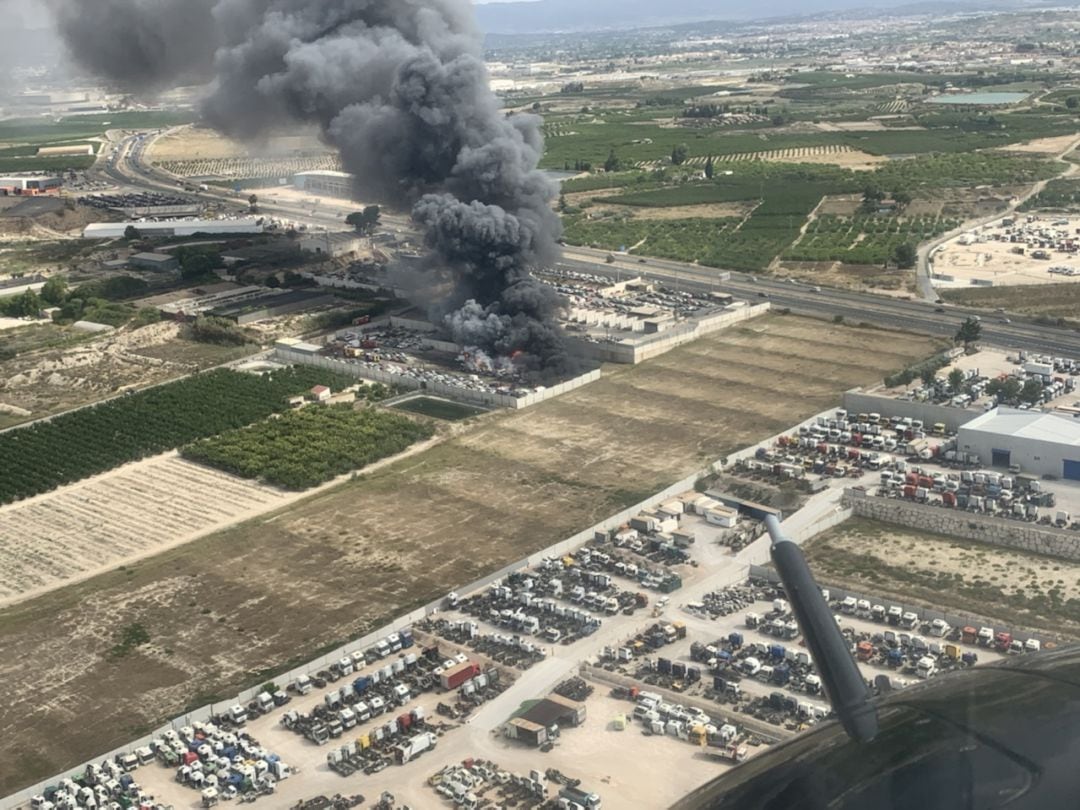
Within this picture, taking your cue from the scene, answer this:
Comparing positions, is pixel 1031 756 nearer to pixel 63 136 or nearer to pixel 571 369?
pixel 571 369

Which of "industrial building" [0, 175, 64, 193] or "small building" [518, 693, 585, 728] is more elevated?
"industrial building" [0, 175, 64, 193]

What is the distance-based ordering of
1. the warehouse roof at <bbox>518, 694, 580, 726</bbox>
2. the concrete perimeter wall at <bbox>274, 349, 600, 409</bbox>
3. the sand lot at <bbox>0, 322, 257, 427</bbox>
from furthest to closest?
the sand lot at <bbox>0, 322, 257, 427</bbox>, the concrete perimeter wall at <bbox>274, 349, 600, 409</bbox>, the warehouse roof at <bbox>518, 694, 580, 726</bbox>

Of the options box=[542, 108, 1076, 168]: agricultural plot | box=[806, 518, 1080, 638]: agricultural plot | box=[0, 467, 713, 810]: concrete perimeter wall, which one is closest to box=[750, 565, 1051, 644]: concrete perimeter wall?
box=[806, 518, 1080, 638]: agricultural plot

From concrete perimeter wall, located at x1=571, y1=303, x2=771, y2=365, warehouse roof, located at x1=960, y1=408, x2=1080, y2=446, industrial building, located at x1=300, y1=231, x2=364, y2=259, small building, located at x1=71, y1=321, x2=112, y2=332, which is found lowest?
warehouse roof, located at x1=960, y1=408, x2=1080, y2=446

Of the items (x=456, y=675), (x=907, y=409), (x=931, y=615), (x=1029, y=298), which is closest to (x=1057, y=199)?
(x=1029, y=298)

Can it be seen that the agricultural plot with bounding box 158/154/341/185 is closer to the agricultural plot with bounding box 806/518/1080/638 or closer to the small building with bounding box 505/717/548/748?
the agricultural plot with bounding box 806/518/1080/638

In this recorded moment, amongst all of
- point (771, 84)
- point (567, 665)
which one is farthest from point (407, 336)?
point (771, 84)

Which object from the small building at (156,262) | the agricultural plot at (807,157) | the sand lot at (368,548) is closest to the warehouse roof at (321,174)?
the small building at (156,262)
